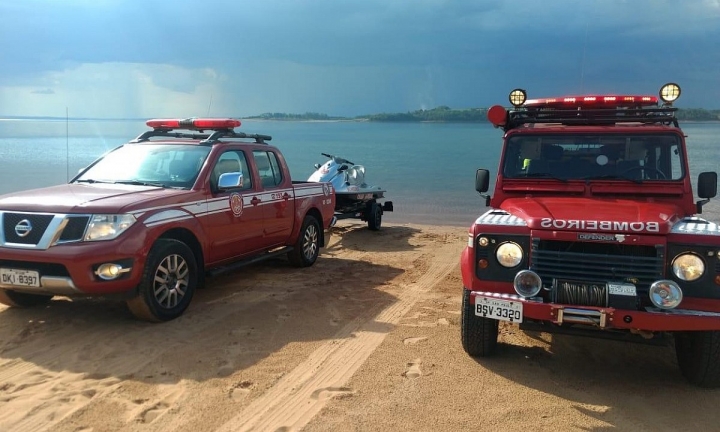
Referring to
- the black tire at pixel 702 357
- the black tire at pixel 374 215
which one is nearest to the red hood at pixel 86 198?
the black tire at pixel 702 357

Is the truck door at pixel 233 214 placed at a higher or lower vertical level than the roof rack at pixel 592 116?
lower

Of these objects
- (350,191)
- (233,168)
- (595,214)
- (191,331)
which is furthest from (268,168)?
(350,191)

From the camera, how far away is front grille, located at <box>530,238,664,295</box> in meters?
4.43

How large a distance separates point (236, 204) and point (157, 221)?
1430 mm

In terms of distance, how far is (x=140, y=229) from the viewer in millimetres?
5539

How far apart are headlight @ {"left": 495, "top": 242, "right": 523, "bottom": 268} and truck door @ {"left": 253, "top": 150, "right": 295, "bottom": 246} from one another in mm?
3854

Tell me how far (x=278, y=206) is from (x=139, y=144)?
1941mm

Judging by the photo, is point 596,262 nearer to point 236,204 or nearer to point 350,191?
point 236,204

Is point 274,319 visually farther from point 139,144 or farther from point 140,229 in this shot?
point 139,144

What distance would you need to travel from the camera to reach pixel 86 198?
18.6 ft

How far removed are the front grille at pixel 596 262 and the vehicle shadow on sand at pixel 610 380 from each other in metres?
0.85

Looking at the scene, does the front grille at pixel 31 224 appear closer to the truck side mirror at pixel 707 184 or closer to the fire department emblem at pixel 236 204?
the fire department emblem at pixel 236 204

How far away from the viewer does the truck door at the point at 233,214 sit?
22.0 feet

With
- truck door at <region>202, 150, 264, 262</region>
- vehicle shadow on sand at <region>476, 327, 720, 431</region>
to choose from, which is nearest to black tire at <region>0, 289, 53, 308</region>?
truck door at <region>202, 150, 264, 262</region>
